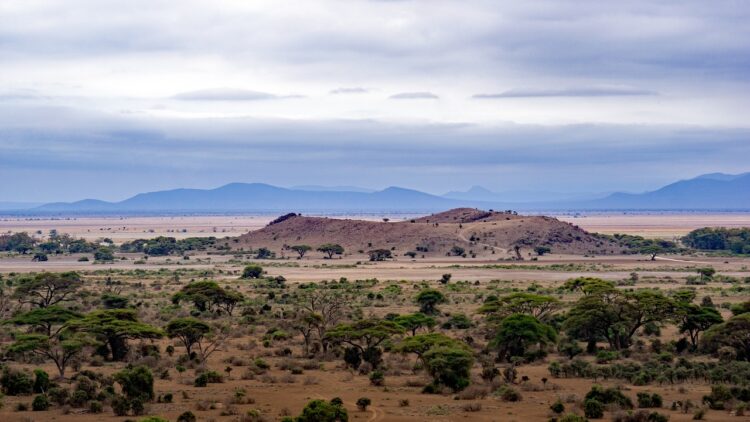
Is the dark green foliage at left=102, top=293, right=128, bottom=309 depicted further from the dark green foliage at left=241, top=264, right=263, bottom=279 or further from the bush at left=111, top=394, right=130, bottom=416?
the dark green foliage at left=241, top=264, right=263, bottom=279

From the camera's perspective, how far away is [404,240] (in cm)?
16275

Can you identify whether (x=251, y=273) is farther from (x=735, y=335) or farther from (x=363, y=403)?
(x=363, y=403)

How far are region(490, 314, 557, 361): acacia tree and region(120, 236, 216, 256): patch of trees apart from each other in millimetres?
122729

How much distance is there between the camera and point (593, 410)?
103 feet

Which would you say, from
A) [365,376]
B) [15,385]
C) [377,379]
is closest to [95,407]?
[15,385]

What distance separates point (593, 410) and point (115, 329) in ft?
76.1

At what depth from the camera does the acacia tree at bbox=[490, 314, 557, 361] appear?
146ft

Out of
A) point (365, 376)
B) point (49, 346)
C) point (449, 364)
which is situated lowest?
point (365, 376)

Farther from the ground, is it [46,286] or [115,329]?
[46,286]

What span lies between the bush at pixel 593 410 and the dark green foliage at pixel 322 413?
330 inches

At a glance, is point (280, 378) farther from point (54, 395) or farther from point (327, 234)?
point (327, 234)

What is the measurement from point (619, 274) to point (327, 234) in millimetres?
75416

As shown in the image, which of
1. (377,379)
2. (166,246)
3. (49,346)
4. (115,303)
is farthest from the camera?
(166,246)

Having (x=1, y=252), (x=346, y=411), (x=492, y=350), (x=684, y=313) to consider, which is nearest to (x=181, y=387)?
(x=346, y=411)
